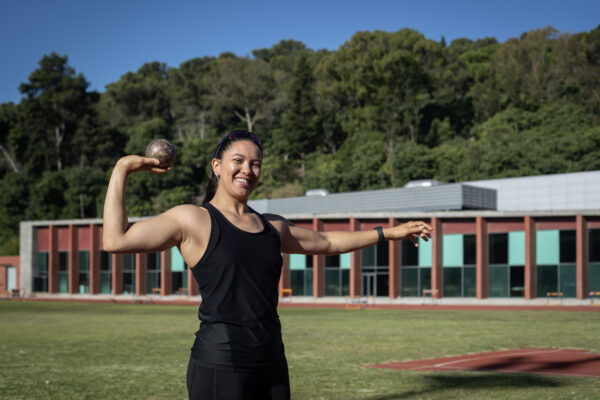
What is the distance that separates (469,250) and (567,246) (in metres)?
6.70

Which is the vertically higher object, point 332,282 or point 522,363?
point 522,363

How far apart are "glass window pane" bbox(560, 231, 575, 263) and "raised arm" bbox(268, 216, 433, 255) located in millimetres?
48356

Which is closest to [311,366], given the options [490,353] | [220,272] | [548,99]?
[490,353]

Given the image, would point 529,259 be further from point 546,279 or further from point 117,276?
point 117,276

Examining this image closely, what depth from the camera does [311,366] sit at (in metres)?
15.2

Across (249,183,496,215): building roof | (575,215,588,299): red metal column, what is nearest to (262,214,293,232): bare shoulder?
(575,215,588,299): red metal column

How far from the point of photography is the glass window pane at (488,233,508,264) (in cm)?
5172

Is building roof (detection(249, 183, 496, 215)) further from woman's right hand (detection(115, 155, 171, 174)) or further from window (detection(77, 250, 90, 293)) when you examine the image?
woman's right hand (detection(115, 155, 171, 174))

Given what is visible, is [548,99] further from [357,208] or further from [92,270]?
[92,270]

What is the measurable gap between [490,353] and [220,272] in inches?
590

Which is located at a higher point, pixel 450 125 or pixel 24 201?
pixel 450 125

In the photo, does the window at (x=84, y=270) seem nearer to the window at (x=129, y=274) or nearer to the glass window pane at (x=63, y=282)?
the glass window pane at (x=63, y=282)

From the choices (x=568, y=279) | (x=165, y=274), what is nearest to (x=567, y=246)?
(x=568, y=279)

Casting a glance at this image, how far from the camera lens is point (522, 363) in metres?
15.7
